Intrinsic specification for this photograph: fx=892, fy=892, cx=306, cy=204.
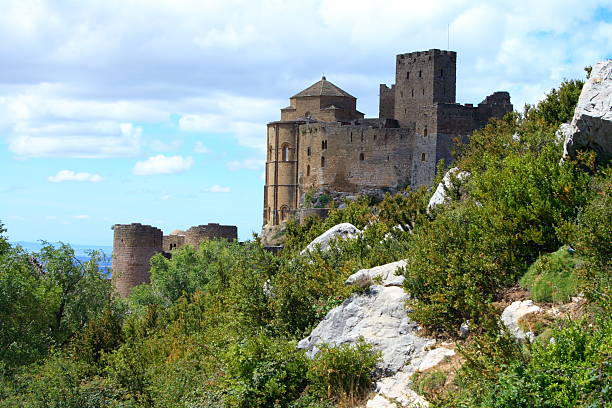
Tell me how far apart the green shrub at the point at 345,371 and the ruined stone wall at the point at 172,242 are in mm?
42247

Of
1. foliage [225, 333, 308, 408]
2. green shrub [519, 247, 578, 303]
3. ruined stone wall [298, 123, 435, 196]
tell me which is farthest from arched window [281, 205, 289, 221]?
green shrub [519, 247, 578, 303]

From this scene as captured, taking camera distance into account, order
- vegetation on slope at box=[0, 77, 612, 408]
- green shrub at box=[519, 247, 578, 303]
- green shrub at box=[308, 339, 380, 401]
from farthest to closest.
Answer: green shrub at box=[308, 339, 380, 401], green shrub at box=[519, 247, 578, 303], vegetation on slope at box=[0, 77, 612, 408]

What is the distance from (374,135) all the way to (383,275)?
47.7m

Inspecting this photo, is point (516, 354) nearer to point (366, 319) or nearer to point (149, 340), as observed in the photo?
point (366, 319)

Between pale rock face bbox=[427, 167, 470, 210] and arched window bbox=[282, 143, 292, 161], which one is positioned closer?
pale rock face bbox=[427, 167, 470, 210]

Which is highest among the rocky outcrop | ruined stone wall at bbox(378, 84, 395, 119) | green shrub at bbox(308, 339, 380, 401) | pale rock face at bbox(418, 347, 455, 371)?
ruined stone wall at bbox(378, 84, 395, 119)

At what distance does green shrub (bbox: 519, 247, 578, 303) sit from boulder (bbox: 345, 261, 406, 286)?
258 cm

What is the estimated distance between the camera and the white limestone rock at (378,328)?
498 inches

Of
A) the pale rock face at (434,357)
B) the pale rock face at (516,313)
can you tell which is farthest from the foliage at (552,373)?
the pale rock face at (434,357)

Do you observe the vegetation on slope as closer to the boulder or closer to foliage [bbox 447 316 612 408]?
foliage [bbox 447 316 612 408]

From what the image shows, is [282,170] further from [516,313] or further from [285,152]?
[516,313]

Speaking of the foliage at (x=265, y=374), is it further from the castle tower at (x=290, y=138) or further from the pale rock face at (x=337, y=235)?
the castle tower at (x=290, y=138)

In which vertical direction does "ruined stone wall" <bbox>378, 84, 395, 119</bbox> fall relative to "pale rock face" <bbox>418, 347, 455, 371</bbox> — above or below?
above

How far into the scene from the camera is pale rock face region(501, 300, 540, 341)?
1104cm
